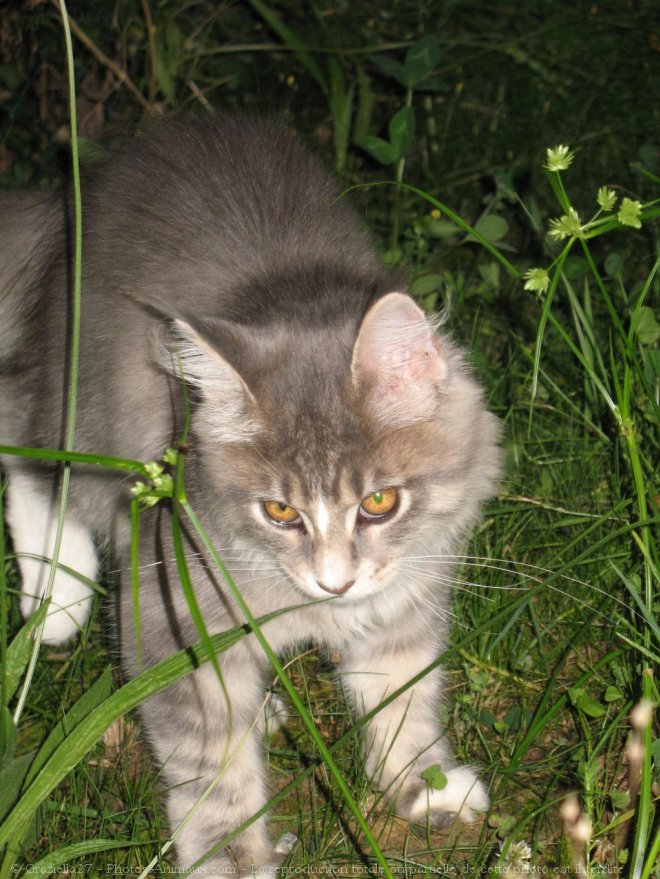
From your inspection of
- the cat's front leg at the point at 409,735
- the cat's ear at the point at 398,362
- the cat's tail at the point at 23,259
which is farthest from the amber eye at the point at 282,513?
the cat's tail at the point at 23,259

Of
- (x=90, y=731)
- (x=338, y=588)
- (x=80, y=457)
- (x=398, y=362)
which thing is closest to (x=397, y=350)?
(x=398, y=362)

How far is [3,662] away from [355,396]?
2.70 feet

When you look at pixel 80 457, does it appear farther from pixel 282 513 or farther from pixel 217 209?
pixel 217 209

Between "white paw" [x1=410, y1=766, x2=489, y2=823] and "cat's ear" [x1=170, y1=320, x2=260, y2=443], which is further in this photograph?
"white paw" [x1=410, y1=766, x2=489, y2=823]

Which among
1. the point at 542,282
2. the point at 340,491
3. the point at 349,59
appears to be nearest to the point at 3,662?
the point at 340,491

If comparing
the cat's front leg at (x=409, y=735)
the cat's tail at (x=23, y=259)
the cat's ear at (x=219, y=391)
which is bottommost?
the cat's front leg at (x=409, y=735)

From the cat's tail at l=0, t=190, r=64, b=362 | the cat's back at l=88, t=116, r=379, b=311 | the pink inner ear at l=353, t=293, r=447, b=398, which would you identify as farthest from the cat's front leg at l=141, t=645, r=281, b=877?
the cat's tail at l=0, t=190, r=64, b=362

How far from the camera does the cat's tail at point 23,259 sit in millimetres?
2758

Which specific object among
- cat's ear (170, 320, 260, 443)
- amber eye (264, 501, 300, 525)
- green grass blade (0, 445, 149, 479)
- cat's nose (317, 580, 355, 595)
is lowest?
cat's nose (317, 580, 355, 595)

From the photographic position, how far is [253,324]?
2186 mm

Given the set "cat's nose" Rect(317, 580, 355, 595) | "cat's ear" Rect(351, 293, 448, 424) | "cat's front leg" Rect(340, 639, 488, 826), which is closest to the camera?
"cat's ear" Rect(351, 293, 448, 424)

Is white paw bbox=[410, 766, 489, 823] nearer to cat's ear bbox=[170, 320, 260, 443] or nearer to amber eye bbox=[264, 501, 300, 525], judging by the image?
amber eye bbox=[264, 501, 300, 525]

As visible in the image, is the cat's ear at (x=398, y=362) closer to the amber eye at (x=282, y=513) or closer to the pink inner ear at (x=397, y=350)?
the pink inner ear at (x=397, y=350)

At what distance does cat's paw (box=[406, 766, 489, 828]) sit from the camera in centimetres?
236
